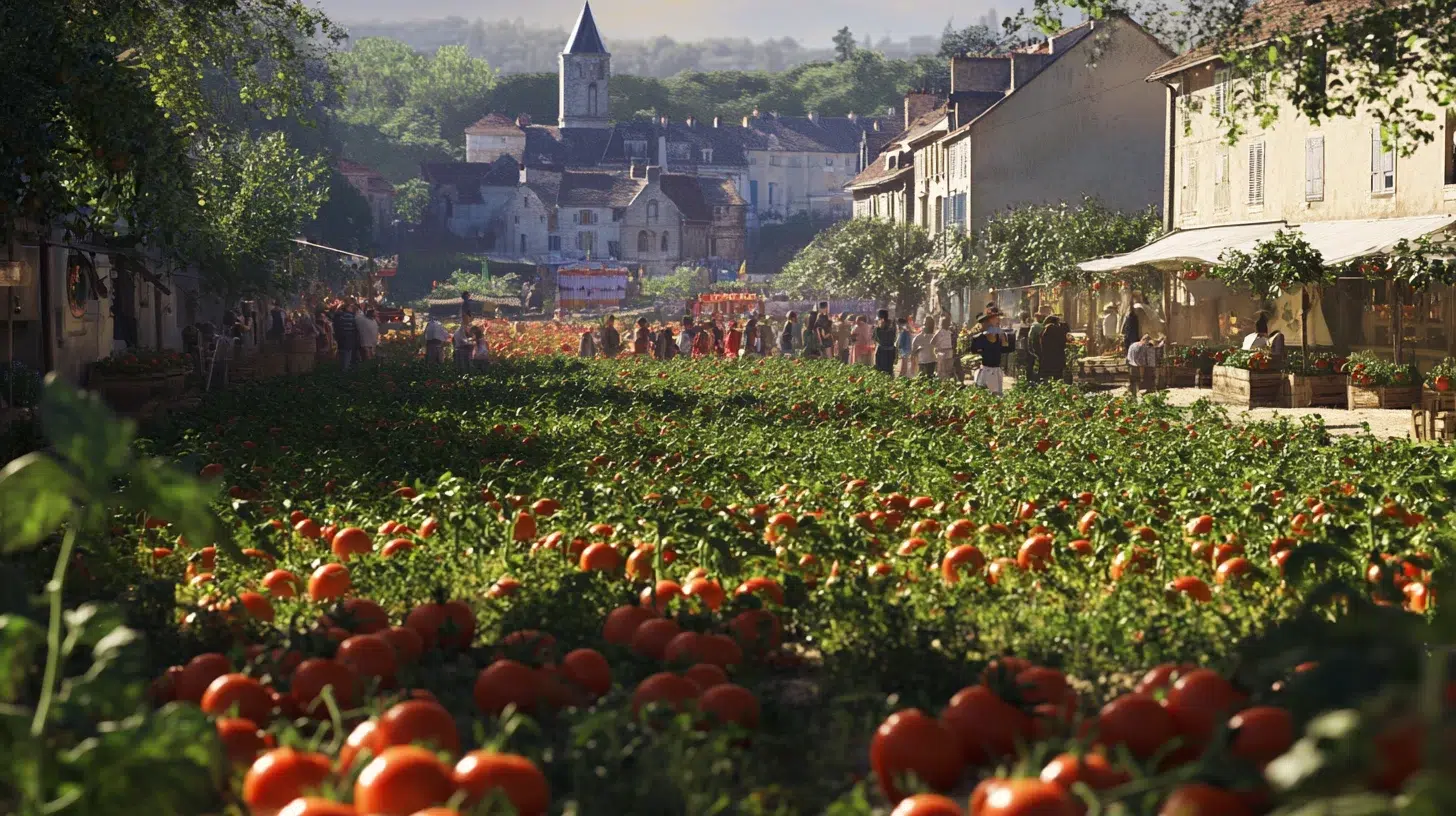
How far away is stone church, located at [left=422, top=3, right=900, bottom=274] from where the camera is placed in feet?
405

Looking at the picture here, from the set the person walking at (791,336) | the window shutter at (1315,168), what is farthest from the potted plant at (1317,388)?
the person walking at (791,336)

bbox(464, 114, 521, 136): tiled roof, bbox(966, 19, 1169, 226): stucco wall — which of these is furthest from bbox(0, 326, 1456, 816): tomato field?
bbox(464, 114, 521, 136): tiled roof

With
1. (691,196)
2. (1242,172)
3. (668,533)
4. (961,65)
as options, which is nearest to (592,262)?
(691,196)

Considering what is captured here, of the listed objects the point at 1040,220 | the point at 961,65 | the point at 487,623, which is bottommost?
Answer: the point at 487,623

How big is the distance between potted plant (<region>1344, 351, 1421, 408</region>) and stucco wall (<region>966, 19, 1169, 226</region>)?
104 feet

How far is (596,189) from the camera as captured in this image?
411 ft

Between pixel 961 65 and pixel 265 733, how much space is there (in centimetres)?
6203

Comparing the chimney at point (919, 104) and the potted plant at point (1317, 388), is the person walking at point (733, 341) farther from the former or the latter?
the chimney at point (919, 104)

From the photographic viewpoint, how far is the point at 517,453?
51.8ft

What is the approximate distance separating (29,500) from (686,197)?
123 metres

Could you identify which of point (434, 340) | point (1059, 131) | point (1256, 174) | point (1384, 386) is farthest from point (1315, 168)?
point (1059, 131)

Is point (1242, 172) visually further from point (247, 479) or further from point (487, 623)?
point (487, 623)

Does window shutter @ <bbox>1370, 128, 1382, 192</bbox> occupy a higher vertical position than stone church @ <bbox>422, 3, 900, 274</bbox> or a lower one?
lower

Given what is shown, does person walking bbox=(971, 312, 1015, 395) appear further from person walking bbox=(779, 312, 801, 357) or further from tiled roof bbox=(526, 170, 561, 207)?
tiled roof bbox=(526, 170, 561, 207)
